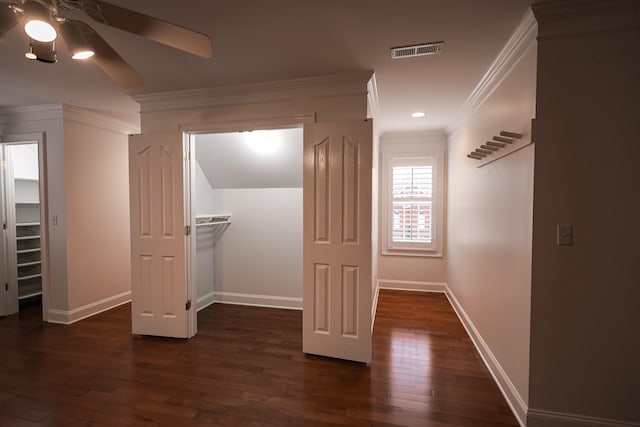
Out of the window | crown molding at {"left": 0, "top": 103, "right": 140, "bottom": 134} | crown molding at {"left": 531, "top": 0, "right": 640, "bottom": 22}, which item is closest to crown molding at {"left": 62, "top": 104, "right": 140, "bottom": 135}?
crown molding at {"left": 0, "top": 103, "right": 140, "bottom": 134}

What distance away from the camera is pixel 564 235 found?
1807 millimetres

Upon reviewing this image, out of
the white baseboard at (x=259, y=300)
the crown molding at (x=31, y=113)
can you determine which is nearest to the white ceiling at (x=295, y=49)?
the crown molding at (x=31, y=113)

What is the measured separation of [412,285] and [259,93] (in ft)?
12.0

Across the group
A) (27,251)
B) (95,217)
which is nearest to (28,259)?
(27,251)

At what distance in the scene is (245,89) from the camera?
2867mm

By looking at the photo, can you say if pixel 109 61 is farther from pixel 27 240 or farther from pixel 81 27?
pixel 27 240

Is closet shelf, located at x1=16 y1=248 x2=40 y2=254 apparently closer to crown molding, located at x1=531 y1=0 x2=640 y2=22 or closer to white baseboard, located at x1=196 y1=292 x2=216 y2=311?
white baseboard, located at x1=196 y1=292 x2=216 y2=311

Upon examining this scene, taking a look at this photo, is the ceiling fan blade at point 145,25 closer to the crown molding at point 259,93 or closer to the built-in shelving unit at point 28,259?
the crown molding at point 259,93

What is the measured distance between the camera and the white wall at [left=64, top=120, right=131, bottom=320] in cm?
358

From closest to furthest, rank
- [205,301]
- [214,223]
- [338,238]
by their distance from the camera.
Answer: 1. [338,238]
2. [214,223]
3. [205,301]

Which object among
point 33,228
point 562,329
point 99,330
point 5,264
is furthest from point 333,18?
point 33,228

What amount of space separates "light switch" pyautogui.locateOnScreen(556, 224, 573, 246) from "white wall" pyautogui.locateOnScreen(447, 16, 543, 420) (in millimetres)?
144

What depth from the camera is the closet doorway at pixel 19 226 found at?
3.71 m

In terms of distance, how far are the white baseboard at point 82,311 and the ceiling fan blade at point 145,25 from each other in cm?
361
